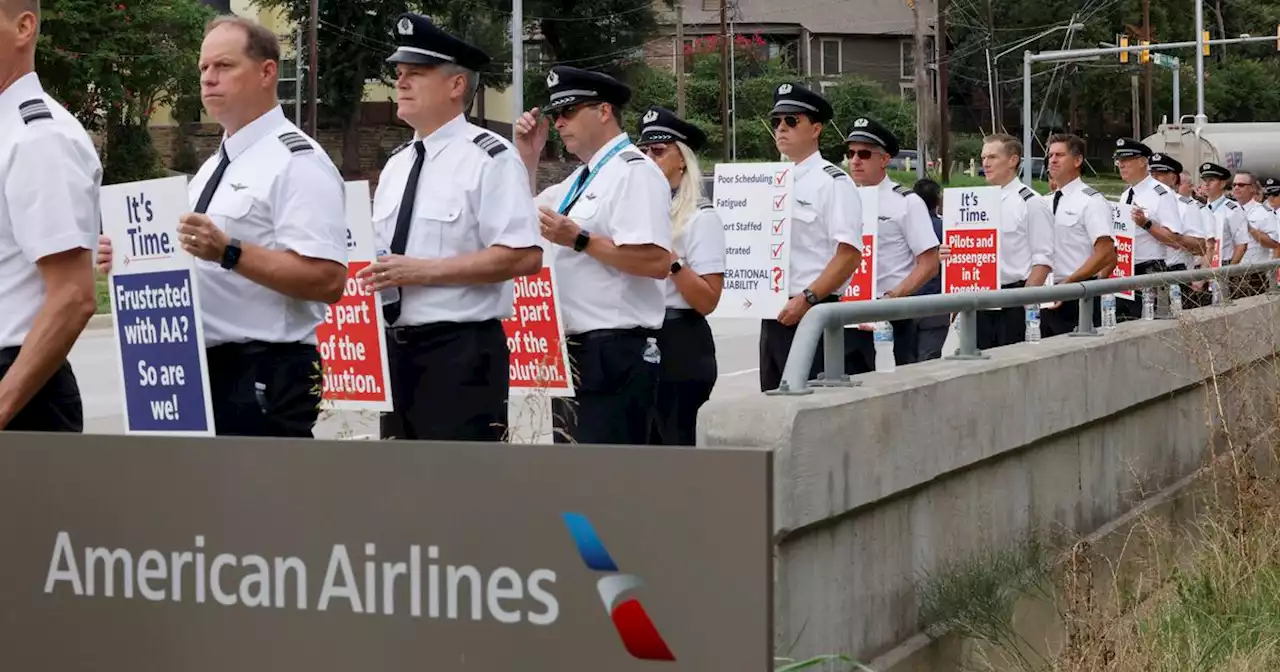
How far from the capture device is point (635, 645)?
2.46m

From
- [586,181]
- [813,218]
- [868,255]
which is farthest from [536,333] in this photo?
[868,255]

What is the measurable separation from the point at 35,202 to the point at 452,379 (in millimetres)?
1548

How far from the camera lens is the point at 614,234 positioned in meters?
6.56

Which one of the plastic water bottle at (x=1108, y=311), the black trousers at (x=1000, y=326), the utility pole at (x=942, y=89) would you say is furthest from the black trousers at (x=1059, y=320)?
the utility pole at (x=942, y=89)

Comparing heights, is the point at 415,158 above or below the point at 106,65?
below

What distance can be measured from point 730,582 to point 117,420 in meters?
12.7

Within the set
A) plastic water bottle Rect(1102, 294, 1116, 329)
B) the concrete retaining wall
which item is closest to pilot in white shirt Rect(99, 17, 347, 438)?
the concrete retaining wall

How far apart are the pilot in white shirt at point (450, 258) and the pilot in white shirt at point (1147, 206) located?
9.34 metres

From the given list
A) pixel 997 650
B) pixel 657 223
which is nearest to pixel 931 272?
pixel 657 223

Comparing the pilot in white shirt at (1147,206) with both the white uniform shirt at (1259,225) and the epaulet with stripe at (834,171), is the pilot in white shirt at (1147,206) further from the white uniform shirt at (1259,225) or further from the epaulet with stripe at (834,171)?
the white uniform shirt at (1259,225)

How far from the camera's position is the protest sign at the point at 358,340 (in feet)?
18.8

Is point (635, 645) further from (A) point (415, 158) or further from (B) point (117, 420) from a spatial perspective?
(B) point (117, 420)

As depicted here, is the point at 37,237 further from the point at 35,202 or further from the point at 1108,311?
the point at 1108,311

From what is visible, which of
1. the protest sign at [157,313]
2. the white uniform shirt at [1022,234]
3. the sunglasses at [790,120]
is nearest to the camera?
the protest sign at [157,313]
